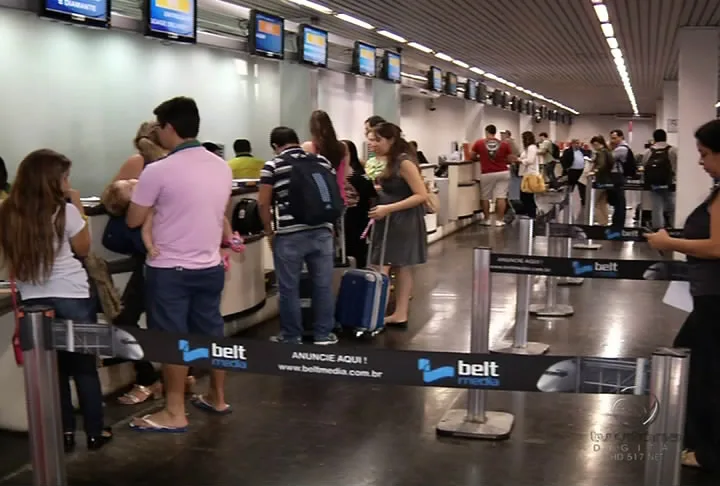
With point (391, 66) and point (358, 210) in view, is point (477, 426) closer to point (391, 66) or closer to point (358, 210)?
point (358, 210)

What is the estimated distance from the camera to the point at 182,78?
1130 cm

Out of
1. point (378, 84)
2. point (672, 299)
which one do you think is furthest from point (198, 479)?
point (378, 84)

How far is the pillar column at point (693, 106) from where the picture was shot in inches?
416

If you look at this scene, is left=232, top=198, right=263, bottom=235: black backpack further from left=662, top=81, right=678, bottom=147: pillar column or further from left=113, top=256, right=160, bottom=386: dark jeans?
left=662, top=81, right=678, bottom=147: pillar column

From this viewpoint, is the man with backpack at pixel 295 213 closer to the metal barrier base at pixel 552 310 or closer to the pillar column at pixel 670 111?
the metal barrier base at pixel 552 310

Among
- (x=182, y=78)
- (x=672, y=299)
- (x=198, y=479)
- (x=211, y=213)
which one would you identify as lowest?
(x=198, y=479)

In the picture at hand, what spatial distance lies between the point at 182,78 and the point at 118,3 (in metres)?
2.31

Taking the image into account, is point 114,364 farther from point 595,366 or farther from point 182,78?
point 182,78

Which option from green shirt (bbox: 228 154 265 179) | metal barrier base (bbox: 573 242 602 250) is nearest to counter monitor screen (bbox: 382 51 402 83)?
metal barrier base (bbox: 573 242 602 250)

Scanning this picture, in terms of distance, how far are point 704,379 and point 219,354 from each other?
2.14 m

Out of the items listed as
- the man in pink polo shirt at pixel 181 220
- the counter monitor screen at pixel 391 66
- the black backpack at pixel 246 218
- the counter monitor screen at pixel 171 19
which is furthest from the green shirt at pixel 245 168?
the counter monitor screen at pixel 391 66

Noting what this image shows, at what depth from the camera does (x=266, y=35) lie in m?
9.84

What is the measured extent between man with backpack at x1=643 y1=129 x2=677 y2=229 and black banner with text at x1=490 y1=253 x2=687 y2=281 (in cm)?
792

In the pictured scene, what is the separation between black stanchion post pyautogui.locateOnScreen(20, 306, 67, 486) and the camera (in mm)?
2781
